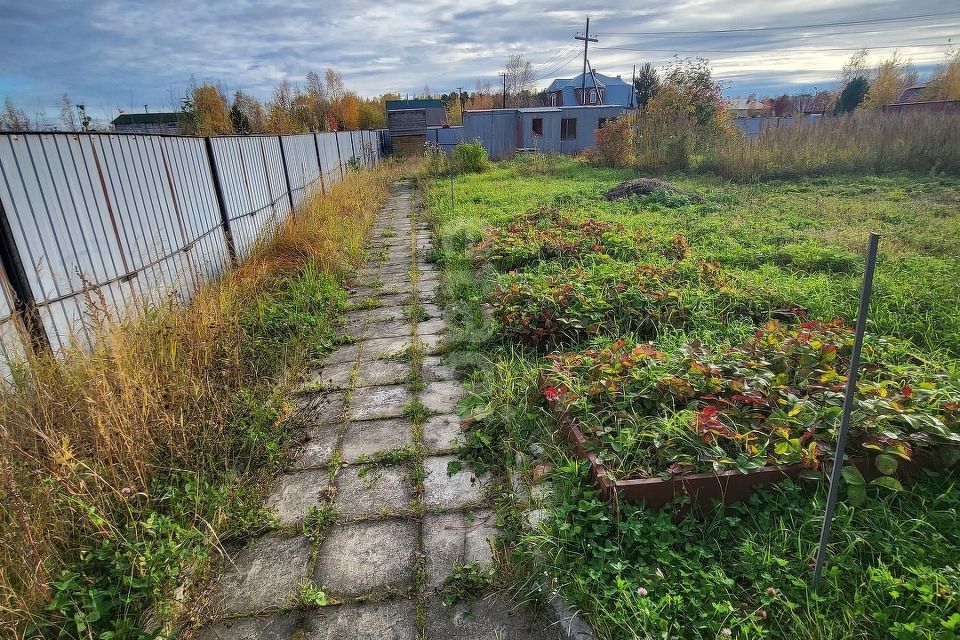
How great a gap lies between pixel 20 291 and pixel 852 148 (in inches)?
581

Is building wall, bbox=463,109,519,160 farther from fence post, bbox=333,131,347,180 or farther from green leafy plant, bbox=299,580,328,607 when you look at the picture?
green leafy plant, bbox=299,580,328,607

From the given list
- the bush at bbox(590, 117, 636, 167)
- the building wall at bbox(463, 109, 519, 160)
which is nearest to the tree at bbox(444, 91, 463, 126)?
the building wall at bbox(463, 109, 519, 160)

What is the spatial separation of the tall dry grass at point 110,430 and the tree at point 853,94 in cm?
3723

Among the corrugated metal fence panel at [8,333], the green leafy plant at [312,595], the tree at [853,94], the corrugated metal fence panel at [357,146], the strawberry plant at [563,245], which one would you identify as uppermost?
the tree at [853,94]

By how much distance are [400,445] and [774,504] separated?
1.71 m

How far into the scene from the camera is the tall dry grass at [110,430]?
1636 mm

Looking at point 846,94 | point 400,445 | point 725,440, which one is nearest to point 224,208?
point 400,445

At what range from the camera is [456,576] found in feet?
6.02

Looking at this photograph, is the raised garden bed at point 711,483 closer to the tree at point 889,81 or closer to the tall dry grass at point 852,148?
the tall dry grass at point 852,148

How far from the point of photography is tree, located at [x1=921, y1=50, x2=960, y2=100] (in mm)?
24344

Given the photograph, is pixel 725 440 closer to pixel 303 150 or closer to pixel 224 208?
pixel 224 208

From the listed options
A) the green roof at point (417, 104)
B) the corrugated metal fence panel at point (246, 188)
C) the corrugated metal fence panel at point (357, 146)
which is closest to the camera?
the corrugated metal fence panel at point (246, 188)

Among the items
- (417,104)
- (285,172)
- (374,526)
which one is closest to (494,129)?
(285,172)

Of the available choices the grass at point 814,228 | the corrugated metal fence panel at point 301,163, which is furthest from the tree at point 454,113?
the corrugated metal fence panel at point 301,163
